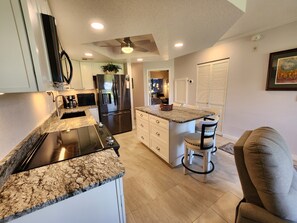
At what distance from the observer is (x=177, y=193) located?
1793mm

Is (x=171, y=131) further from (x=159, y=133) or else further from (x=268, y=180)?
(x=268, y=180)

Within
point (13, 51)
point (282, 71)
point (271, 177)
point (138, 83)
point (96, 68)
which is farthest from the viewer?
point (138, 83)

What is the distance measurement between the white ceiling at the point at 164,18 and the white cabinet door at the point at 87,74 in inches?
48.3

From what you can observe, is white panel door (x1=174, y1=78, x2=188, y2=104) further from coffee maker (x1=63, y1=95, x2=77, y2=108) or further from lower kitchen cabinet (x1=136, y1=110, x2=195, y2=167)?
coffee maker (x1=63, y1=95, x2=77, y2=108)

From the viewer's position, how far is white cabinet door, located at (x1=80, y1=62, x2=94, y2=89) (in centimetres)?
374

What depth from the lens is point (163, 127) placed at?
227 cm

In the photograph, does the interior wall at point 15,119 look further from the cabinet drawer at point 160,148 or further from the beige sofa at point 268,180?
the cabinet drawer at point 160,148

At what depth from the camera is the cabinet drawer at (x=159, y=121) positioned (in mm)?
2182

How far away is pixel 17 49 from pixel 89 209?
0.92 metres

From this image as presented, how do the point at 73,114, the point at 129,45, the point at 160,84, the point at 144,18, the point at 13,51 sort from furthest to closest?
the point at 160,84, the point at 73,114, the point at 129,45, the point at 144,18, the point at 13,51

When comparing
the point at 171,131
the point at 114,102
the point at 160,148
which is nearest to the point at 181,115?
the point at 171,131

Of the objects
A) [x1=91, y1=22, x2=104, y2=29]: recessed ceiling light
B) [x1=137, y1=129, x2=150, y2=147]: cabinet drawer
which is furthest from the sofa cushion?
[x1=137, y1=129, x2=150, y2=147]: cabinet drawer

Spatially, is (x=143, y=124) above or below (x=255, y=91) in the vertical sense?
below

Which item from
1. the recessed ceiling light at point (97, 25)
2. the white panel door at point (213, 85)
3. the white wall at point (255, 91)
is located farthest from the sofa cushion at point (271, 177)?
the white panel door at point (213, 85)
